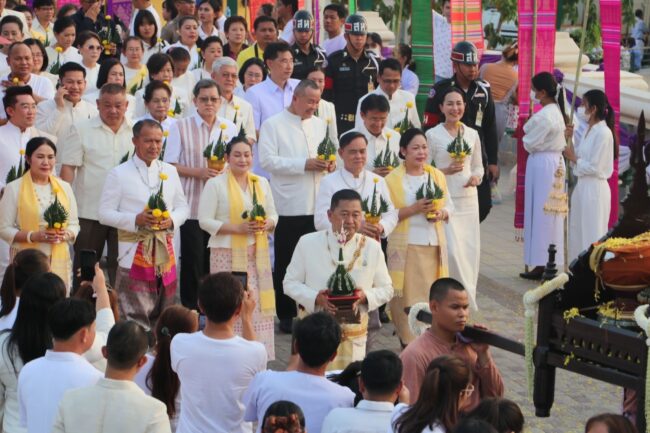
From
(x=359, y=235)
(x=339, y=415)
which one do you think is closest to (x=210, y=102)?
(x=359, y=235)

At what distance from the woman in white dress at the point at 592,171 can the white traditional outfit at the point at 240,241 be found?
373 centimetres

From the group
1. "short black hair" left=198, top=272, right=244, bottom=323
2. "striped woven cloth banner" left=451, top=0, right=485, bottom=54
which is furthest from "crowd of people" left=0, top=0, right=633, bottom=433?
"striped woven cloth banner" left=451, top=0, right=485, bottom=54

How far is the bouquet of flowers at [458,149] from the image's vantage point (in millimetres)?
11219

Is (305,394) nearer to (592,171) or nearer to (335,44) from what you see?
(592,171)

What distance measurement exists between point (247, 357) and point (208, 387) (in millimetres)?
230

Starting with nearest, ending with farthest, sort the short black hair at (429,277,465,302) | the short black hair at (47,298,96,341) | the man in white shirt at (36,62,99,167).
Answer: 1. the short black hair at (47,298,96,341)
2. the short black hair at (429,277,465,302)
3. the man in white shirt at (36,62,99,167)

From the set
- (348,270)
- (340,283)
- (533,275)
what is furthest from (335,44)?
(340,283)

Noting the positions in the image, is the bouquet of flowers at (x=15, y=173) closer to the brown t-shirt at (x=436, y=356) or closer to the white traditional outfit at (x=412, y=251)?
the white traditional outfit at (x=412, y=251)

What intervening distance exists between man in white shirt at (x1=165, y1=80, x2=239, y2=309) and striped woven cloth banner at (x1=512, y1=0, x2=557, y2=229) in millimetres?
3288

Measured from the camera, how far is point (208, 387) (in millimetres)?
6555

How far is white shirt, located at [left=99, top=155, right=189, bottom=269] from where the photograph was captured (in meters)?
10.1

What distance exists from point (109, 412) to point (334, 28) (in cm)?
991

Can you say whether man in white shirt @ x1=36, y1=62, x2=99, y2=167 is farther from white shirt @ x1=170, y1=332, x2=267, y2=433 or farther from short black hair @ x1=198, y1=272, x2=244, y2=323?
white shirt @ x1=170, y1=332, x2=267, y2=433

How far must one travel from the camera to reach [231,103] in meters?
12.1
